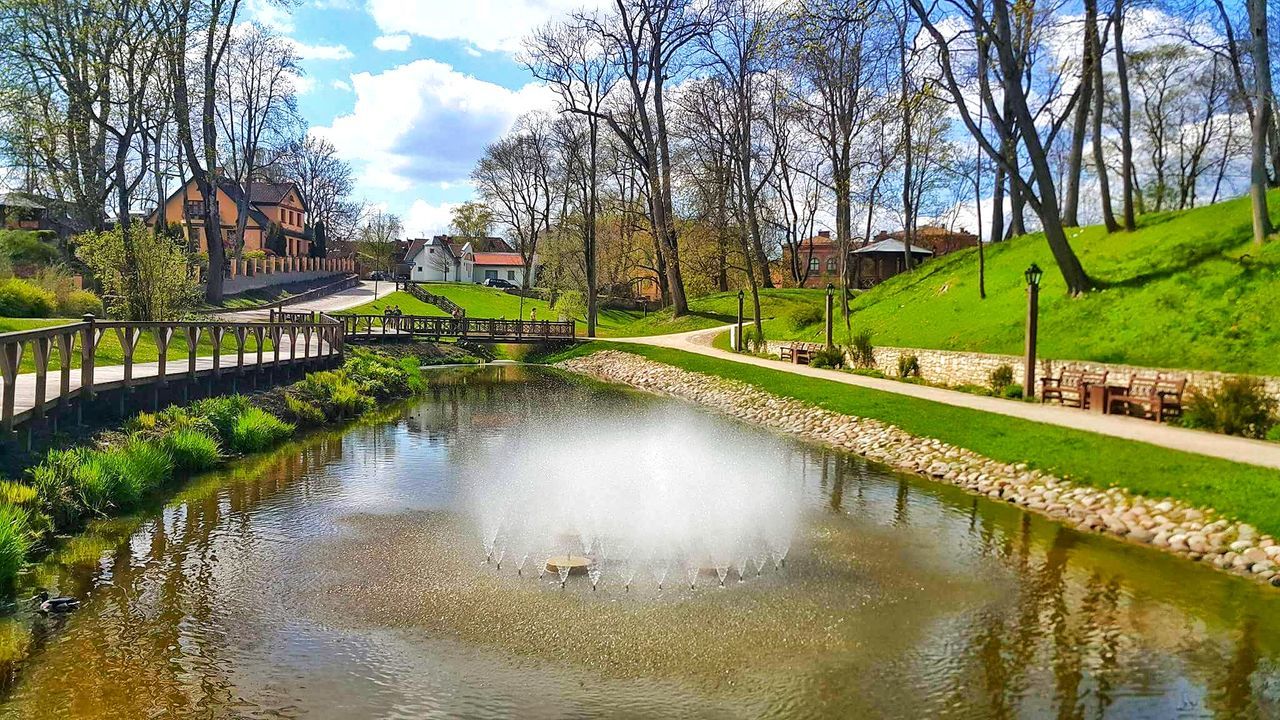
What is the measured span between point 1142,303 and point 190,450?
2209 cm

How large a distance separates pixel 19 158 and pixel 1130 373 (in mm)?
37292

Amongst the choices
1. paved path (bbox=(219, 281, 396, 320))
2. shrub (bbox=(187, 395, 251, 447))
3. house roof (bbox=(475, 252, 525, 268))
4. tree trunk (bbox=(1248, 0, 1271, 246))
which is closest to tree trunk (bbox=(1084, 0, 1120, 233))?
tree trunk (bbox=(1248, 0, 1271, 246))

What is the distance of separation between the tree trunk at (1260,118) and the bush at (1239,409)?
7.76 meters

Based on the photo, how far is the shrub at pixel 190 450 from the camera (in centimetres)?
1399

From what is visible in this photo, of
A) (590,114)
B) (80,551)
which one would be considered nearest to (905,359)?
(80,551)

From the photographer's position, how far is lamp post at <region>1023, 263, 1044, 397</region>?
64.6 ft

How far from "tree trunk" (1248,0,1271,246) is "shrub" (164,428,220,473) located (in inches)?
956

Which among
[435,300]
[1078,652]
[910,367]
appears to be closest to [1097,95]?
[910,367]

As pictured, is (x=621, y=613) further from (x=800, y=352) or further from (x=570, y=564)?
(x=800, y=352)

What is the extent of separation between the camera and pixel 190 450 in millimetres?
14242

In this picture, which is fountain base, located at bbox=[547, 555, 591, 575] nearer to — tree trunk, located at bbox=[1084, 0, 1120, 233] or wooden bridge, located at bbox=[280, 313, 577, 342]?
tree trunk, located at bbox=[1084, 0, 1120, 233]

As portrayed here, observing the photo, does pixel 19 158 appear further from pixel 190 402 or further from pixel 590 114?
pixel 590 114

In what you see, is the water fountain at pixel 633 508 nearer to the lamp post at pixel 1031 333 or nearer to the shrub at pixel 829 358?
the lamp post at pixel 1031 333

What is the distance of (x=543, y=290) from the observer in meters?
73.9
